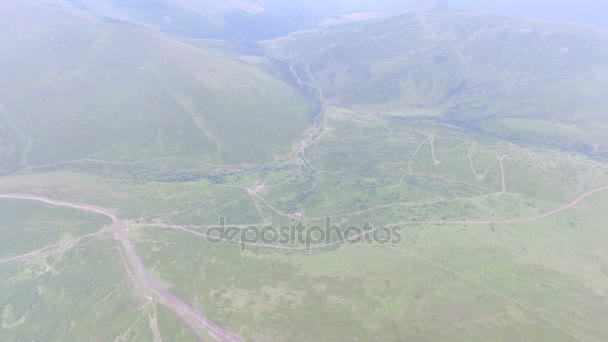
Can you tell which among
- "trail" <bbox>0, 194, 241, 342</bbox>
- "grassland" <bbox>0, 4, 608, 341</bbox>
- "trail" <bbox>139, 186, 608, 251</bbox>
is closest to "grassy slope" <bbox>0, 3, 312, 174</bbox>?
"grassland" <bbox>0, 4, 608, 341</bbox>

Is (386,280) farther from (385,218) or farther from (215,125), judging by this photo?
(215,125)

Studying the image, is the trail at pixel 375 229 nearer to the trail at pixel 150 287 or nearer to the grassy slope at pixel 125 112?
the trail at pixel 150 287

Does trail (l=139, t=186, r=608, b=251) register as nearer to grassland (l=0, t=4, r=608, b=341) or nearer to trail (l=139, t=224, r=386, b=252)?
trail (l=139, t=224, r=386, b=252)

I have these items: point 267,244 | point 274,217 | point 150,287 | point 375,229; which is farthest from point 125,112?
point 375,229

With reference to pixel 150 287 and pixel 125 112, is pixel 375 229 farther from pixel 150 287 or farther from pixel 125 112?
pixel 125 112

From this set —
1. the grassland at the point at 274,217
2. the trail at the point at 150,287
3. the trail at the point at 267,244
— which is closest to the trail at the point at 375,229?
the trail at the point at 267,244

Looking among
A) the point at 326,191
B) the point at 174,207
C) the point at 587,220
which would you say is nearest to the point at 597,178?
the point at 587,220
